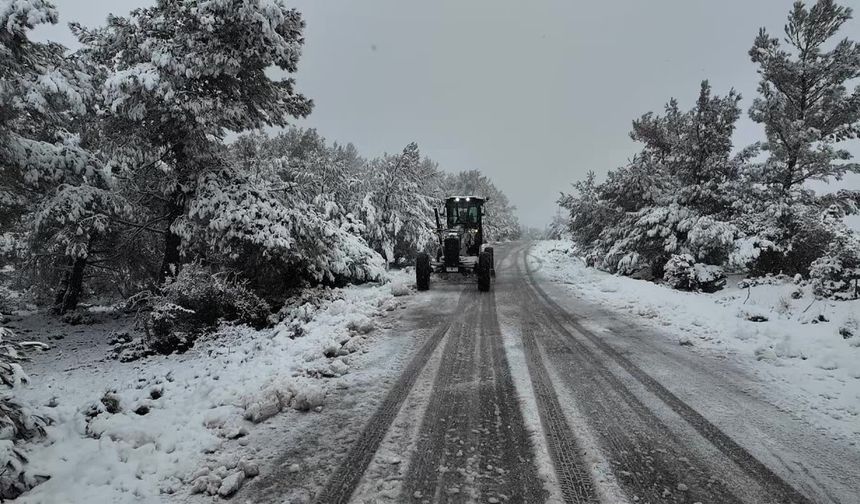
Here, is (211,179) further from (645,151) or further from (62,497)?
(645,151)

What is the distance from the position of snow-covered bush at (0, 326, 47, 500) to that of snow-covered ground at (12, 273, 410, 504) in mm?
115

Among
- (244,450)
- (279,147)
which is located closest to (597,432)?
(244,450)

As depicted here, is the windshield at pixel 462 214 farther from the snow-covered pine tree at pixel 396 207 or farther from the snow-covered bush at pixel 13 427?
the snow-covered bush at pixel 13 427

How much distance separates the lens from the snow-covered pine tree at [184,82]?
26.0 feet

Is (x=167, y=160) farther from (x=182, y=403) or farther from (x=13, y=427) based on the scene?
(x=13, y=427)

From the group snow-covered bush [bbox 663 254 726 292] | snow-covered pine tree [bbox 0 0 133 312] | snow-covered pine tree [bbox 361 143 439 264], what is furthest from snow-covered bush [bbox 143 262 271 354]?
snow-covered bush [bbox 663 254 726 292]

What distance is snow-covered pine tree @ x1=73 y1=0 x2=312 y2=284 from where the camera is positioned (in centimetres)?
793

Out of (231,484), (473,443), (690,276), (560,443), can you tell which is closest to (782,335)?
(560,443)

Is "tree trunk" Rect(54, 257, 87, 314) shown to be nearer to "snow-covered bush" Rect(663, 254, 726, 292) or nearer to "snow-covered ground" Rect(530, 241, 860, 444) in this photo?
"snow-covered ground" Rect(530, 241, 860, 444)

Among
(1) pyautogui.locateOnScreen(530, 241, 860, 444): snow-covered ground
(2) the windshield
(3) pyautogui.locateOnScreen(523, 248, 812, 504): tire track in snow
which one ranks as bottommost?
(3) pyautogui.locateOnScreen(523, 248, 812, 504): tire track in snow

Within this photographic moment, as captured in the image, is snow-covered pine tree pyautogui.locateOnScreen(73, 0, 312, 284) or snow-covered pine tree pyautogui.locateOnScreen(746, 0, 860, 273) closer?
snow-covered pine tree pyautogui.locateOnScreen(73, 0, 312, 284)

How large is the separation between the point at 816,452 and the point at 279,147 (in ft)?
111

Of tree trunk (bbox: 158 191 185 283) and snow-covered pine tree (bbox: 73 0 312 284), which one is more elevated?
snow-covered pine tree (bbox: 73 0 312 284)

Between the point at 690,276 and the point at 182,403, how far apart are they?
1274cm
